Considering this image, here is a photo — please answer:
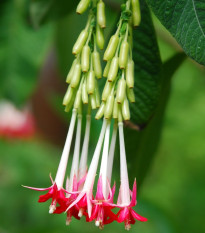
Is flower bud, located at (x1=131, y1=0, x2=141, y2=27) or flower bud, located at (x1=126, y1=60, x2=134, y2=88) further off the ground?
flower bud, located at (x1=131, y1=0, x2=141, y2=27)

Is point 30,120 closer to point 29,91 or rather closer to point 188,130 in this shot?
point 188,130

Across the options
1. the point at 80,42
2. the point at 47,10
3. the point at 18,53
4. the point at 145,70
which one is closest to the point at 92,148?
the point at 18,53

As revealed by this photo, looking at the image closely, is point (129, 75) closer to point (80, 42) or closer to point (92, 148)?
point (80, 42)

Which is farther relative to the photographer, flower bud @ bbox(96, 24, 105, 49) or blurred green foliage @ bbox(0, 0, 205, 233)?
blurred green foliage @ bbox(0, 0, 205, 233)

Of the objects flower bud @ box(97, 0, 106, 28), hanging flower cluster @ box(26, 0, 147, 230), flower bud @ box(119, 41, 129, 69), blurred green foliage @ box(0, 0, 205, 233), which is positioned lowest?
blurred green foliage @ box(0, 0, 205, 233)

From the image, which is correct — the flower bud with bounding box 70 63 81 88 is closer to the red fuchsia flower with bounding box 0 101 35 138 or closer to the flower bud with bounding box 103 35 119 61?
the flower bud with bounding box 103 35 119 61

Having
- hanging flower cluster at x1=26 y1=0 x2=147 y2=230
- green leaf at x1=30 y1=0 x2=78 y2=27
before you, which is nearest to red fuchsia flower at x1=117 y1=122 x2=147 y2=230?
hanging flower cluster at x1=26 y1=0 x2=147 y2=230

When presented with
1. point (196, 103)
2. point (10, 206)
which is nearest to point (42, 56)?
point (10, 206)
